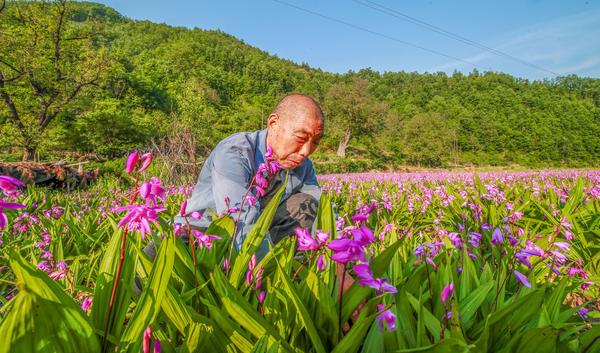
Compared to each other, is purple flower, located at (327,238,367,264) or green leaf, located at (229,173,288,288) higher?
purple flower, located at (327,238,367,264)

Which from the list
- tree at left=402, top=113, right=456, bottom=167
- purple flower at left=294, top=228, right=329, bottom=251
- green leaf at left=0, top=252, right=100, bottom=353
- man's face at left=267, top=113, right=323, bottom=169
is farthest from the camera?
tree at left=402, top=113, right=456, bottom=167

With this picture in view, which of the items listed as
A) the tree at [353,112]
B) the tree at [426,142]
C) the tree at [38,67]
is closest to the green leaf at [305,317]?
the tree at [38,67]

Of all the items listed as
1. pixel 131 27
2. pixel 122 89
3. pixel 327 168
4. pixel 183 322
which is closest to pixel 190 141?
pixel 183 322

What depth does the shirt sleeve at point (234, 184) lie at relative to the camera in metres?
1.57

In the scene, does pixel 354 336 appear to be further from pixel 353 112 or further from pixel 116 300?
pixel 353 112

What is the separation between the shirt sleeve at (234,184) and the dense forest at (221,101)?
6.09 meters

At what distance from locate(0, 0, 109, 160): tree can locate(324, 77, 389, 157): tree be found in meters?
36.6

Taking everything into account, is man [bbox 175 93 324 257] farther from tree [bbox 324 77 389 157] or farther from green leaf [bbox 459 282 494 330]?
tree [bbox 324 77 389 157]

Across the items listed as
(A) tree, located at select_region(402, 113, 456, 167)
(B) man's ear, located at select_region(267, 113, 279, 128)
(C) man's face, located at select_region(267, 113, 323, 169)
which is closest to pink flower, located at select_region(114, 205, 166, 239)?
(C) man's face, located at select_region(267, 113, 323, 169)

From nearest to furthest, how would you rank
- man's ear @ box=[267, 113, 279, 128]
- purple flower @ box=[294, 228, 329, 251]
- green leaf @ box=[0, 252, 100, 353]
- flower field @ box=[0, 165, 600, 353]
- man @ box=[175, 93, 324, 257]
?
green leaf @ box=[0, 252, 100, 353]
flower field @ box=[0, 165, 600, 353]
purple flower @ box=[294, 228, 329, 251]
man @ box=[175, 93, 324, 257]
man's ear @ box=[267, 113, 279, 128]

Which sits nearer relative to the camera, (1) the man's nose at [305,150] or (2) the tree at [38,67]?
(1) the man's nose at [305,150]

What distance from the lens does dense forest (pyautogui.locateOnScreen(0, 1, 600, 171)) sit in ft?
61.5

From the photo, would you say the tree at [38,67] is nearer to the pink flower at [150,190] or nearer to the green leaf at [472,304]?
the pink flower at [150,190]

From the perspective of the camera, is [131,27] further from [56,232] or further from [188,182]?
[56,232]
